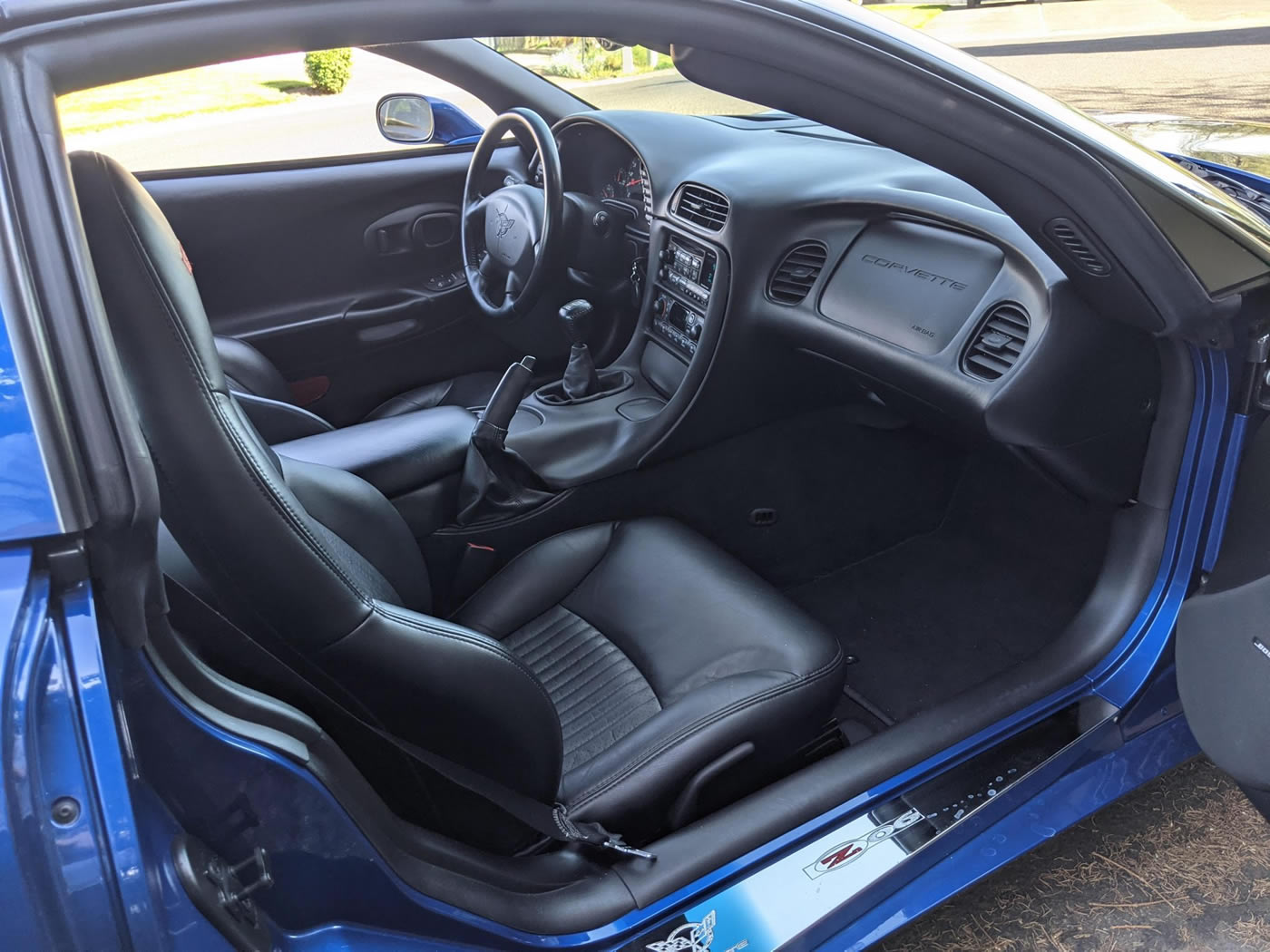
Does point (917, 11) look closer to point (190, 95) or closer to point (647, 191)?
point (647, 191)

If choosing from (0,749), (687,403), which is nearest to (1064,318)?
(687,403)

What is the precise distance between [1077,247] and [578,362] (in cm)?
135

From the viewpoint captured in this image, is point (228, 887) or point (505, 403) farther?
point (505, 403)

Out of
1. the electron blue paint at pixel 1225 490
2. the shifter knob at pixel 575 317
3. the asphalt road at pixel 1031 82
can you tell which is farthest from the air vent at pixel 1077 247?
the shifter knob at pixel 575 317

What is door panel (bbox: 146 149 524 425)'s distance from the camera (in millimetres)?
2604

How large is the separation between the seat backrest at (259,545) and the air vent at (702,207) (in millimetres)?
1286

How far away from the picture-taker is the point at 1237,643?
4.55ft

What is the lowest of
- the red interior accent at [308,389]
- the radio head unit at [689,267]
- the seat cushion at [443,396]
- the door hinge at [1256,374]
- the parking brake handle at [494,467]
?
the seat cushion at [443,396]

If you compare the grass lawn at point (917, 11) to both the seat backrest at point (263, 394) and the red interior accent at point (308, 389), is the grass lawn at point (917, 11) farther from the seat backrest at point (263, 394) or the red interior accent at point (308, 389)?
the seat backrest at point (263, 394)

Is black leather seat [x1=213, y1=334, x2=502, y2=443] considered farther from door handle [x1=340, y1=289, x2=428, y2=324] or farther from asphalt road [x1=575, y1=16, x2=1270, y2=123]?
asphalt road [x1=575, y1=16, x2=1270, y2=123]

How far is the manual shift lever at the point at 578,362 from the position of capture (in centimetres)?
239

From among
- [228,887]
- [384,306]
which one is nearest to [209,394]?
[228,887]

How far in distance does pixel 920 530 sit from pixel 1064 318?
44.3 inches

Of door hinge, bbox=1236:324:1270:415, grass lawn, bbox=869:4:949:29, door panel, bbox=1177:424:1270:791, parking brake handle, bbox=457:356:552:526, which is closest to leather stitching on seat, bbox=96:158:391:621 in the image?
parking brake handle, bbox=457:356:552:526
